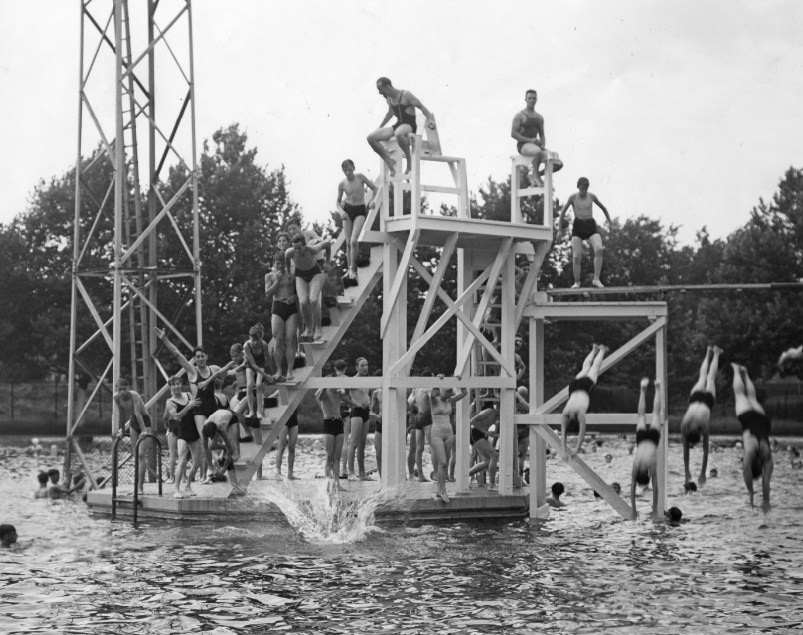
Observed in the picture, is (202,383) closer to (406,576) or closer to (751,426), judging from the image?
(406,576)

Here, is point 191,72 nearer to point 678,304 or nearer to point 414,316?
point 414,316

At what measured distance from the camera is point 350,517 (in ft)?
72.8

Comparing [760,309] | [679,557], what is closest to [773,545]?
[679,557]

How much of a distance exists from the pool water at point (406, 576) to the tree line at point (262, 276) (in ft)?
110

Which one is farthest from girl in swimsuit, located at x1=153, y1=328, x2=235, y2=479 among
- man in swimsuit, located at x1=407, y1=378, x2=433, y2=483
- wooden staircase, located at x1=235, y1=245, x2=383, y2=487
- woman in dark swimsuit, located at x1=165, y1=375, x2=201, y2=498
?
man in swimsuit, located at x1=407, y1=378, x2=433, y2=483

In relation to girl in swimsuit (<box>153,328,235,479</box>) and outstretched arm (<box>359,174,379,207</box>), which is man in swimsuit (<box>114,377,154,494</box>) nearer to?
girl in swimsuit (<box>153,328,235,479</box>)

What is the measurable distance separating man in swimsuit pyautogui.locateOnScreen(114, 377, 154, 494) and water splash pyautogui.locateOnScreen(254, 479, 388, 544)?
3412mm

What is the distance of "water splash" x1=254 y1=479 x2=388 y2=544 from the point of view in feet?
70.9

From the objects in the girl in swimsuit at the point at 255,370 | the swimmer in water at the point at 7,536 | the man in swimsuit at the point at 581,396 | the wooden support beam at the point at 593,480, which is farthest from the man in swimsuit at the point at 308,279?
the man in swimsuit at the point at 581,396

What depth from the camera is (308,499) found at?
22.5 m

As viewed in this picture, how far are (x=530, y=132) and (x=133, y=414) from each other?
9.21 meters

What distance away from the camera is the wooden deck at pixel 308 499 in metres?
22.5

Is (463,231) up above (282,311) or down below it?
above

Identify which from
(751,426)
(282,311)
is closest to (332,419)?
(282,311)
